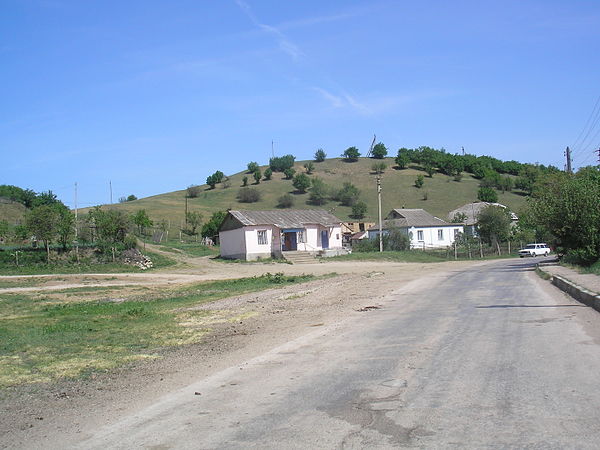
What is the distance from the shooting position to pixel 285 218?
6016 centimetres

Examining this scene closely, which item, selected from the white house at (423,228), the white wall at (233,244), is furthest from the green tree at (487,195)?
the white wall at (233,244)

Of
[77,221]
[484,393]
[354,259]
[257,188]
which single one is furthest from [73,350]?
[257,188]

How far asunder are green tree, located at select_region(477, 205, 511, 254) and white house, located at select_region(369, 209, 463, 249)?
6833 millimetres

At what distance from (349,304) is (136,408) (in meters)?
12.5

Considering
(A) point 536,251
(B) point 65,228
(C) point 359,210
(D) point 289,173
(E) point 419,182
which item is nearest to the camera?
(B) point 65,228

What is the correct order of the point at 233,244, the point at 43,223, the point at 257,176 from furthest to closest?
the point at 257,176 < the point at 233,244 < the point at 43,223

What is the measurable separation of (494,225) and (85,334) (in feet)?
198

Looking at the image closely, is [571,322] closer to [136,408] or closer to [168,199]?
[136,408]

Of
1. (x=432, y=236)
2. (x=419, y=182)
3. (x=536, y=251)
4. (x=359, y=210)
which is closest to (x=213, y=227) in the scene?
(x=432, y=236)

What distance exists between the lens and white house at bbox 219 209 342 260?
56188mm

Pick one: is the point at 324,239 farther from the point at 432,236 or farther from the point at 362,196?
the point at 362,196

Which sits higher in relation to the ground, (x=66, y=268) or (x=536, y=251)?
(x=66, y=268)

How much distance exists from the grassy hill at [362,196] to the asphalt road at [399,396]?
82.5m

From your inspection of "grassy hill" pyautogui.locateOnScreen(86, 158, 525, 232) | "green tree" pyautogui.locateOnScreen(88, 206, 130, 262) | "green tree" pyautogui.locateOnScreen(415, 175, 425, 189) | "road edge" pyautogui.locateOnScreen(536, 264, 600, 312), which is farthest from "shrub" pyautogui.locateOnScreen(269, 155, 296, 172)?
"road edge" pyautogui.locateOnScreen(536, 264, 600, 312)
